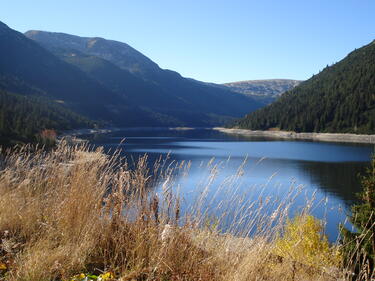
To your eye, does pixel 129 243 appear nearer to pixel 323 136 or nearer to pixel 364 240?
pixel 364 240

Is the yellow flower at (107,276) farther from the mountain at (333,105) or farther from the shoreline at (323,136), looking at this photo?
the mountain at (333,105)

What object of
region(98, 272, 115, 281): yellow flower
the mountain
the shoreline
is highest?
the mountain

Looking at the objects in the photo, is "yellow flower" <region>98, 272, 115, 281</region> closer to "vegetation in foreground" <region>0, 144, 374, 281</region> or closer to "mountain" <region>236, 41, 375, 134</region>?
"vegetation in foreground" <region>0, 144, 374, 281</region>

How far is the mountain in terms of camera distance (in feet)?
434

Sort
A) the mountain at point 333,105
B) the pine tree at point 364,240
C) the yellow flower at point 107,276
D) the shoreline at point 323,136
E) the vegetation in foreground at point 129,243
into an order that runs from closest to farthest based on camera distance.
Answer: the yellow flower at point 107,276, the pine tree at point 364,240, the vegetation in foreground at point 129,243, the shoreline at point 323,136, the mountain at point 333,105

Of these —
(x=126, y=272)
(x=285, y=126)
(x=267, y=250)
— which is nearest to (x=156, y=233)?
(x=126, y=272)

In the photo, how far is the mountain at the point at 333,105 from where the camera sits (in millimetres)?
132375

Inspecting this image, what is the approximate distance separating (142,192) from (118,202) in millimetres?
373

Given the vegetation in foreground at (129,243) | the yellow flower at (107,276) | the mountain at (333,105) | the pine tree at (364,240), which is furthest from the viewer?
the mountain at (333,105)

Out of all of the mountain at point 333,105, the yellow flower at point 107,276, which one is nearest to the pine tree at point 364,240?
the yellow flower at point 107,276

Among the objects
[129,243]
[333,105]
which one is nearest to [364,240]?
[129,243]

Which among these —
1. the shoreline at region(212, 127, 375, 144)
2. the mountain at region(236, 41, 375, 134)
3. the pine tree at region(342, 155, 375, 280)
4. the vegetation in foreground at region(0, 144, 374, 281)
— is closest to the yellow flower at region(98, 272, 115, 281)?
the vegetation in foreground at region(0, 144, 374, 281)

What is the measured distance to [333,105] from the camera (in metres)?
151

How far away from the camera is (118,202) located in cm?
426
